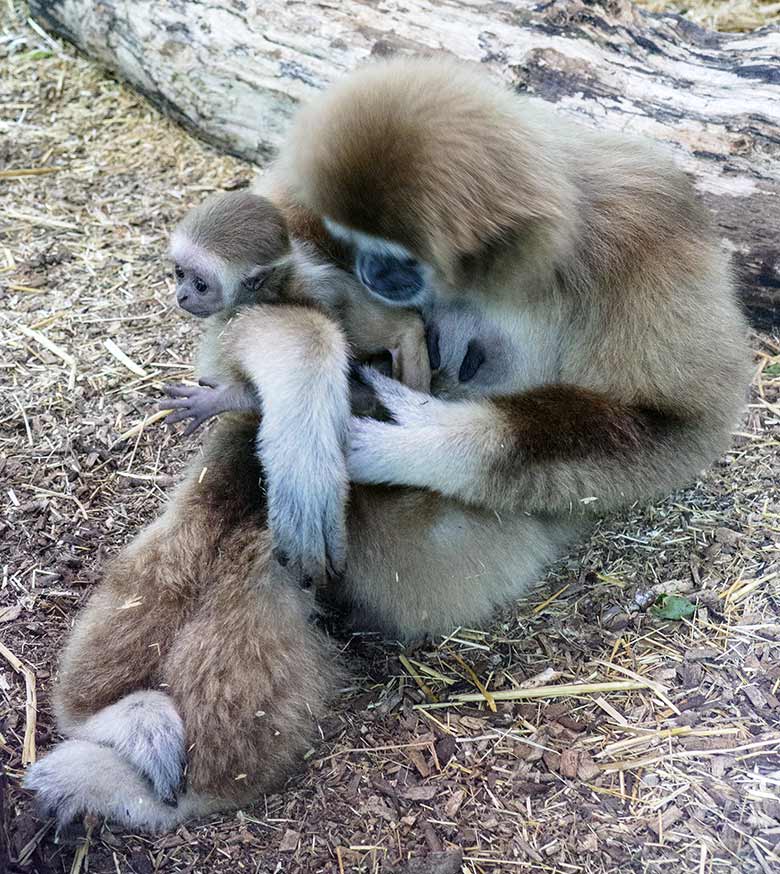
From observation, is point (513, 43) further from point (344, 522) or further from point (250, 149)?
point (344, 522)

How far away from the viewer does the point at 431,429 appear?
152 inches

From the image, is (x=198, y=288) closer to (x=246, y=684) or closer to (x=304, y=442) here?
(x=304, y=442)

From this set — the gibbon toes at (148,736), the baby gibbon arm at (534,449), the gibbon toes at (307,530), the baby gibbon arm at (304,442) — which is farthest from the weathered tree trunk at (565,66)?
the gibbon toes at (148,736)

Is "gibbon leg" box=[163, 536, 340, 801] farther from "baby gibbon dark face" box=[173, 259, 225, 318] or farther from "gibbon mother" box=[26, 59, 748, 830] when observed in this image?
"baby gibbon dark face" box=[173, 259, 225, 318]

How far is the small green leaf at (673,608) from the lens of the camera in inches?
164

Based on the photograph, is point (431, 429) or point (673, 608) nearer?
point (431, 429)

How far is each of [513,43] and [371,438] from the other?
306 cm

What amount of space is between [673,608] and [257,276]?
7.26ft

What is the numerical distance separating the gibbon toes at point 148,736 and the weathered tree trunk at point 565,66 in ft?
12.7

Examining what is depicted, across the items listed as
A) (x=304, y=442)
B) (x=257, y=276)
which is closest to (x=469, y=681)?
(x=304, y=442)

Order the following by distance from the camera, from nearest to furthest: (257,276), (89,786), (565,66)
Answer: (89,786) < (257,276) < (565,66)

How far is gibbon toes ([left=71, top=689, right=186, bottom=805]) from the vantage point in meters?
3.37

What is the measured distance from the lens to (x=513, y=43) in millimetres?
5777

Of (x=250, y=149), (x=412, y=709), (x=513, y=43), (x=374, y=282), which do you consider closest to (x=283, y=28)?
(x=250, y=149)
